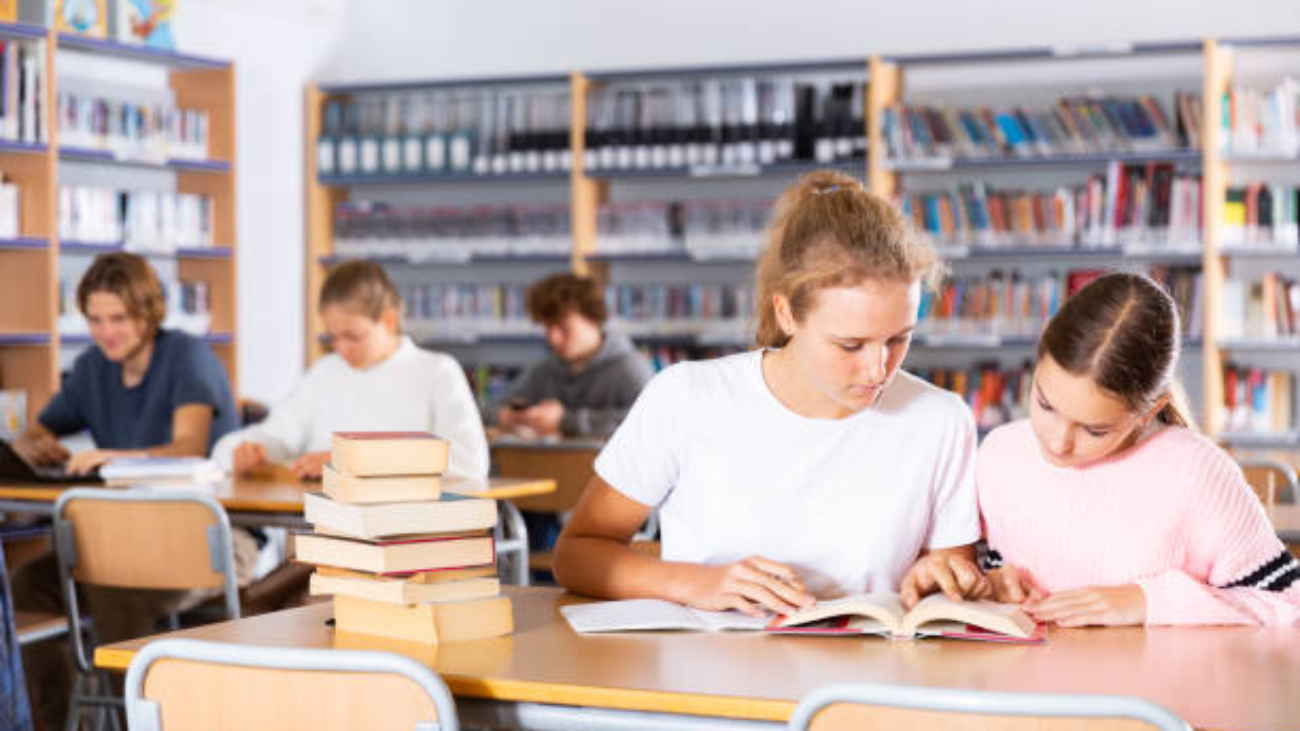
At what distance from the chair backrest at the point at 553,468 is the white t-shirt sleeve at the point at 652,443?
2610 mm

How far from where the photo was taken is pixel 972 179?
7.03m

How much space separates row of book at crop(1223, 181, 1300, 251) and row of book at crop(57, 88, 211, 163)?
4239 mm

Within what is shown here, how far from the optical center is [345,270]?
440cm

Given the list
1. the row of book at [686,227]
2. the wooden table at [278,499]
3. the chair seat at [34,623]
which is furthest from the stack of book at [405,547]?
the row of book at [686,227]

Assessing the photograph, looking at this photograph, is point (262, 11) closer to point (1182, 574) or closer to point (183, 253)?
point (183, 253)

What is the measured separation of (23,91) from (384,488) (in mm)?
4795

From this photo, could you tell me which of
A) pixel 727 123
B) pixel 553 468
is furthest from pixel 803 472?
pixel 727 123

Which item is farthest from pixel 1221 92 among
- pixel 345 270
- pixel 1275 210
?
pixel 345 270

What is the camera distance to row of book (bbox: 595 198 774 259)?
7.04 m

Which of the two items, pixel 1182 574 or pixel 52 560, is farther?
pixel 52 560

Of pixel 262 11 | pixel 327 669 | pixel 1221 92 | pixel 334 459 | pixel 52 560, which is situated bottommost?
pixel 52 560

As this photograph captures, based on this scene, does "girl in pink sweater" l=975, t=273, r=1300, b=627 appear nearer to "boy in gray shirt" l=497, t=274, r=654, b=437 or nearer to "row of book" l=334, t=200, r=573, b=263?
"boy in gray shirt" l=497, t=274, r=654, b=437

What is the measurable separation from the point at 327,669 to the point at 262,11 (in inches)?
255

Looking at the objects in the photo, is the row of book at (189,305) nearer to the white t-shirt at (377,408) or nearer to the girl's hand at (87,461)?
the white t-shirt at (377,408)
